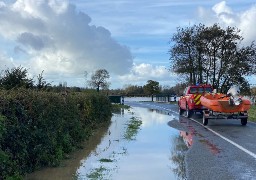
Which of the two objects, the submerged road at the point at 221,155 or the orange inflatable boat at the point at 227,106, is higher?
the orange inflatable boat at the point at 227,106

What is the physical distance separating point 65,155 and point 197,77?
38293 millimetres

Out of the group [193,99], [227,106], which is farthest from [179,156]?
[193,99]

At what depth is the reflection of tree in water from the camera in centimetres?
957

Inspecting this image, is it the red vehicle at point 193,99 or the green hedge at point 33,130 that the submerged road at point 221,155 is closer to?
the green hedge at point 33,130

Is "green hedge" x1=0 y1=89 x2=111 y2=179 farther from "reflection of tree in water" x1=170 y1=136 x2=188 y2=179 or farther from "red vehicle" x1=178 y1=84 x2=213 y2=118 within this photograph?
"red vehicle" x1=178 y1=84 x2=213 y2=118

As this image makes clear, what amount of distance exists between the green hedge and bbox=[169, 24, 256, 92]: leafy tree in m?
35.3

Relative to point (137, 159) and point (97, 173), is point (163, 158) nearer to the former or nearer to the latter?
point (137, 159)

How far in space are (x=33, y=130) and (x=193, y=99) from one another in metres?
17.7

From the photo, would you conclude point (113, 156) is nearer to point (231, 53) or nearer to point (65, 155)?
point (65, 155)

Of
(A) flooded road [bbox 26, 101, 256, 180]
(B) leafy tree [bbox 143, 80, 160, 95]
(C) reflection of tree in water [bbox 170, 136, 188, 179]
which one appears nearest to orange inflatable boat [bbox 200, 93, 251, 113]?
(A) flooded road [bbox 26, 101, 256, 180]

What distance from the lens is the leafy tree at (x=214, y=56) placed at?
4612 cm

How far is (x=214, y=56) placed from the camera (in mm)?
46812

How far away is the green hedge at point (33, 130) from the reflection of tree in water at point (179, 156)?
2816 mm

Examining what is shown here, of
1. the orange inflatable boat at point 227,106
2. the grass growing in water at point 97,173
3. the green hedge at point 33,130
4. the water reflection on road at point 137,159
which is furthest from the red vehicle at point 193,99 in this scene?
the grass growing in water at point 97,173
